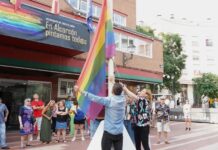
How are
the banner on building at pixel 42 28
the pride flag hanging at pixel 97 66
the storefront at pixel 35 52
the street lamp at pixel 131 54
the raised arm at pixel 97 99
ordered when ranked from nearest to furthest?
1. the raised arm at pixel 97 99
2. the pride flag hanging at pixel 97 66
3. the banner on building at pixel 42 28
4. the storefront at pixel 35 52
5. the street lamp at pixel 131 54

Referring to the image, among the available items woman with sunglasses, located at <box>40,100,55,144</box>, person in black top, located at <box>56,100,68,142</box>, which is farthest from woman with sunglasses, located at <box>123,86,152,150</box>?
person in black top, located at <box>56,100,68,142</box>

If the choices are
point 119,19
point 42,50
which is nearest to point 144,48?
point 119,19

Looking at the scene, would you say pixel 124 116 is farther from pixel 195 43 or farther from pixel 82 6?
pixel 195 43

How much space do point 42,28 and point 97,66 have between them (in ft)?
22.3

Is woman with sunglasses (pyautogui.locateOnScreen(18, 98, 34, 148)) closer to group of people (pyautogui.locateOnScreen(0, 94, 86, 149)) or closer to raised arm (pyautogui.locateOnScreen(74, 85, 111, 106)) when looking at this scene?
group of people (pyautogui.locateOnScreen(0, 94, 86, 149))

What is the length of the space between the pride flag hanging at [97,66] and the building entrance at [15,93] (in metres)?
8.59

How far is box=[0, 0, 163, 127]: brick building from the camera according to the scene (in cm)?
1282

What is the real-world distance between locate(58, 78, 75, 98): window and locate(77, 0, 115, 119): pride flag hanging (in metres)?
10.1

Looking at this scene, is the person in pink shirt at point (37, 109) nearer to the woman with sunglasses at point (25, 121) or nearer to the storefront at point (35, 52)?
the storefront at point (35, 52)

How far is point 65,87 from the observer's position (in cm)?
1783

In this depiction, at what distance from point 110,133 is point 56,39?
873 cm

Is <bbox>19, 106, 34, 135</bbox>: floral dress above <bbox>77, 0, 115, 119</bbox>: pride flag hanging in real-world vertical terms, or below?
below

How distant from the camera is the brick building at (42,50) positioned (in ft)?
42.1

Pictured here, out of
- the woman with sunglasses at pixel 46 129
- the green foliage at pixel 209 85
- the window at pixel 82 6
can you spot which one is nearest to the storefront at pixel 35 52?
the woman with sunglasses at pixel 46 129
